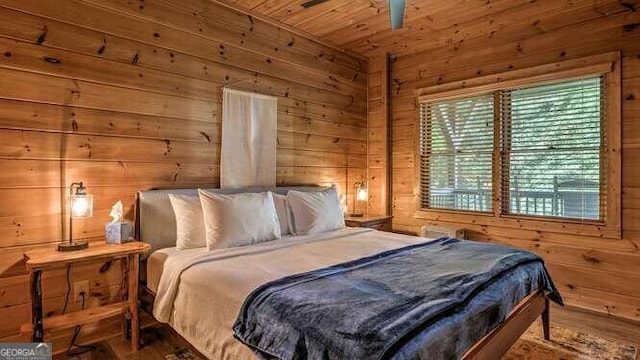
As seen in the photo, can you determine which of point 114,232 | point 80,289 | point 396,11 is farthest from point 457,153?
point 80,289

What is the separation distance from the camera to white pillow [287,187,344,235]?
3250 mm

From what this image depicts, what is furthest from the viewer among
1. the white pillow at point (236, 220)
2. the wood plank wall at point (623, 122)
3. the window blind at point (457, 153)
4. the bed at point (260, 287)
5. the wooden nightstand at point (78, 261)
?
the window blind at point (457, 153)

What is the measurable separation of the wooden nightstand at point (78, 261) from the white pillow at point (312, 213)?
49.7 inches

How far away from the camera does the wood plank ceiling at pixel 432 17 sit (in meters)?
3.23

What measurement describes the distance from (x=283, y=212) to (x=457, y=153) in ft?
6.88

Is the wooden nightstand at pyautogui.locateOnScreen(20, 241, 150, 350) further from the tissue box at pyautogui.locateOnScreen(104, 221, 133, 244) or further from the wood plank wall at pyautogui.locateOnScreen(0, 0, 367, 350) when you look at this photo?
the wood plank wall at pyautogui.locateOnScreen(0, 0, 367, 350)

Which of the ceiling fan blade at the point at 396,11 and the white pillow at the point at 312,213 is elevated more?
the ceiling fan blade at the point at 396,11

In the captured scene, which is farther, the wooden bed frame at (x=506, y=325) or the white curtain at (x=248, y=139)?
the white curtain at (x=248, y=139)

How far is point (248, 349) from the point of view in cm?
155

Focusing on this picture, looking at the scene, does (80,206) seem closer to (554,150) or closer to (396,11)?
(396,11)

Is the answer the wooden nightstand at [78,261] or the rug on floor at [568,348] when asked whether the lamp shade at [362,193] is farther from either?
the wooden nightstand at [78,261]

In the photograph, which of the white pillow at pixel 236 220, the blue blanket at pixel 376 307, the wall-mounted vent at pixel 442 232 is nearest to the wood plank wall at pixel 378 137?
the wall-mounted vent at pixel 442 232

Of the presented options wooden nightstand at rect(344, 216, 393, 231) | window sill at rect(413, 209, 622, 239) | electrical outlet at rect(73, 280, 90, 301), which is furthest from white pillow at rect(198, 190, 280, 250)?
window sill at rect(413, 209, 622, 239)

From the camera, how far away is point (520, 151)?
363 centimetres
